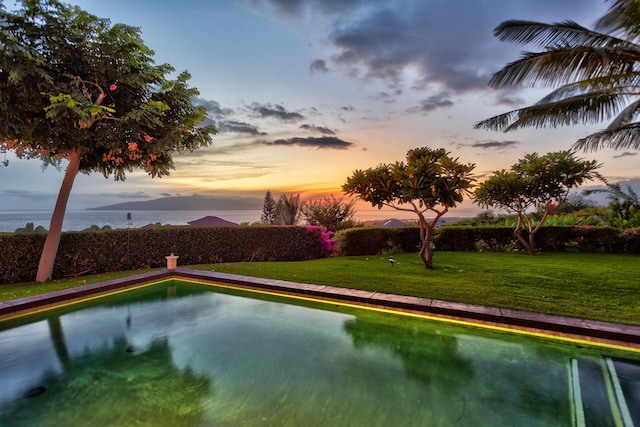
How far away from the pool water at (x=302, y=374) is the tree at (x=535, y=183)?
7.14m

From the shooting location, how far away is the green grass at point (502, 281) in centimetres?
426

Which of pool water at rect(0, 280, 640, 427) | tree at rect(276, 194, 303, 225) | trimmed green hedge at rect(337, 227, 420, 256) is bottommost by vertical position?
pool water at rect(0, 280, 640, 427)

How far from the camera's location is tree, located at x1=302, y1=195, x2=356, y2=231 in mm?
13929

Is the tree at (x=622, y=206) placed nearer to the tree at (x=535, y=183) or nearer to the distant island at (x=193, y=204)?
the tree at (x=535, y=183)

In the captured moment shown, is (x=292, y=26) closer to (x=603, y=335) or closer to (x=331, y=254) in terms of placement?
(x=331, y=254)

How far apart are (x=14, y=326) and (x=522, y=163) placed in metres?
12.6


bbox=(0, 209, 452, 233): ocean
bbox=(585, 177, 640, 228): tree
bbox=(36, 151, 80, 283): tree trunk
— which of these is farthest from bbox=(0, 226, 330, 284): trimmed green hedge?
bbox=(585, 177, 640, 228): tree

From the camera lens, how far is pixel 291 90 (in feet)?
35.3

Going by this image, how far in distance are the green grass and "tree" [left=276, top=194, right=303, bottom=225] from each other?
7145mm

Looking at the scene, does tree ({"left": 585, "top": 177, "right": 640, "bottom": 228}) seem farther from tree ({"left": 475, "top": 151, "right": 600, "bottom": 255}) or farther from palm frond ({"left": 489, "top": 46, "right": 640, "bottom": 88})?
palm frond ({"left": 489, "top": 46, "right": 640, "bottom": 88})

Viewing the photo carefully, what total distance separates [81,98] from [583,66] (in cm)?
945

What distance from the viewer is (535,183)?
8961mm

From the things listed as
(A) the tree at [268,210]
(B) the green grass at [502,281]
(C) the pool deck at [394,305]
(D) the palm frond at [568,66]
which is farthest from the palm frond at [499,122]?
(A) the tree at [268,210]

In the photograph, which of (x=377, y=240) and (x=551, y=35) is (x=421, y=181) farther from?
(x=377, y=240)
